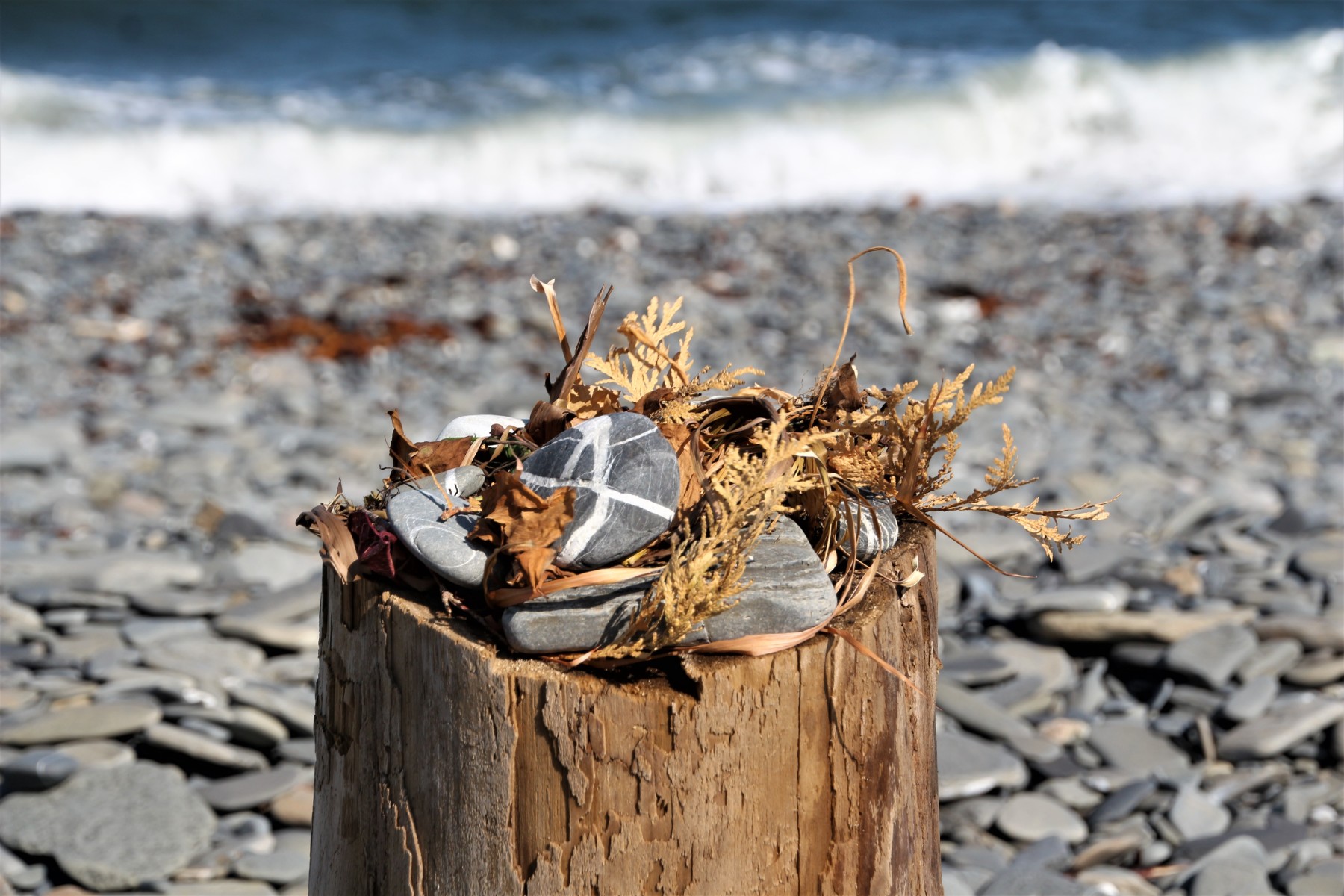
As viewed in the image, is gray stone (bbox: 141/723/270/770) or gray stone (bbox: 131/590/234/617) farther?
gray stone (bbox: 131/590/234/617)

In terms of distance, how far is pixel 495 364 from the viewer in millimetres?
6555

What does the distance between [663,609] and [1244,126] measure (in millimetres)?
14735

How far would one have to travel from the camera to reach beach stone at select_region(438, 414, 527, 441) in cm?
154

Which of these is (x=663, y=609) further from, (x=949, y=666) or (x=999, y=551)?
(x=999, y=551)

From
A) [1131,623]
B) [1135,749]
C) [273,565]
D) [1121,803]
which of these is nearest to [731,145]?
[273,565]

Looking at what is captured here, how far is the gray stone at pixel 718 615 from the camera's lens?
4.09 feet

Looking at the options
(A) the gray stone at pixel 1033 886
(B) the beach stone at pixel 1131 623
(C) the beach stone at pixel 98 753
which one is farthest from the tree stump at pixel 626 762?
(B) the beach stone at pixel 1131 623

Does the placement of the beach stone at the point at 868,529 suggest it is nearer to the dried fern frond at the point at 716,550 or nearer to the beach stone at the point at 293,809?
the dried fern frond at the point at 716,550

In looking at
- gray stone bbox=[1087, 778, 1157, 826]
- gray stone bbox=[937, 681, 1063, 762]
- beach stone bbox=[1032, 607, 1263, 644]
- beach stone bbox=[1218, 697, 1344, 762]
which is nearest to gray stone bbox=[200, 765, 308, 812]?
gray stone bbox=[937, 681, 1063, 762]

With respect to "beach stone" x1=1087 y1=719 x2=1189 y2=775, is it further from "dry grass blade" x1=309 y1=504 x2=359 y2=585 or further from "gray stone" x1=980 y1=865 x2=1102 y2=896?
"dry grass blade" x1=309 y1=504 x2=359 y2=585

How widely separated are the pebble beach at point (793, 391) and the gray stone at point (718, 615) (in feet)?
0.54

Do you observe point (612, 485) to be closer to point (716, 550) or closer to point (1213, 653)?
point (716, 550)

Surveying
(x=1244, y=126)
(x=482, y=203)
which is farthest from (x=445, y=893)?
(x=1244, y=126)

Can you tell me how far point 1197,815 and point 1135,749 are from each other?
284mm
